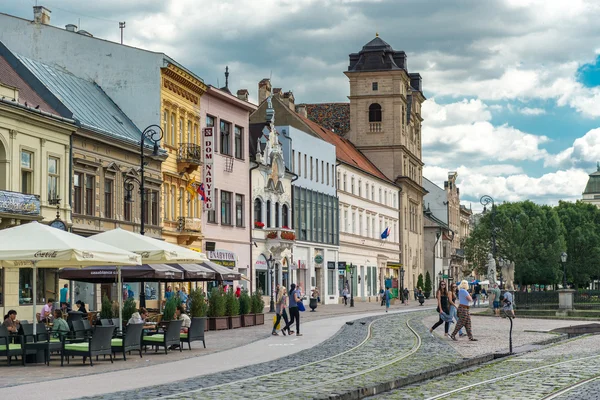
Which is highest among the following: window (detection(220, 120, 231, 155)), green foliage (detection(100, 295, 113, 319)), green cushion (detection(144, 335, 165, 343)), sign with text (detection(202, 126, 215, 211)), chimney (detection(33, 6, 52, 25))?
chimney (detection(33, 6, 52, 25))

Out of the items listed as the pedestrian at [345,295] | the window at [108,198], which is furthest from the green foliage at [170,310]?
the pedestrian at [345,295]

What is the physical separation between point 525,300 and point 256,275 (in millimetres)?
15089

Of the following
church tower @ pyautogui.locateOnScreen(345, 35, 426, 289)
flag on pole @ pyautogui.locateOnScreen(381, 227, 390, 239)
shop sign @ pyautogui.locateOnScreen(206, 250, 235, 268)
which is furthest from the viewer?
church tower @ pyautogui.locateOnScreen(345, 35, 426, 289)

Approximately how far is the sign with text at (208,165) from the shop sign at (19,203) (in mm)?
16578

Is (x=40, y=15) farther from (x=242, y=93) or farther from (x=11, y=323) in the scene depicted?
(x=11, y=323)

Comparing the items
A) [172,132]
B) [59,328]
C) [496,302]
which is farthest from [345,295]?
[59,328]

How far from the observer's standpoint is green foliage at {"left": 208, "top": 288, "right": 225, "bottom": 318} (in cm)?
3631

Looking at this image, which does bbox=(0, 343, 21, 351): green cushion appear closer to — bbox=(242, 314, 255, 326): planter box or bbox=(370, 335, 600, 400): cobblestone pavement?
bbox=(370, 335, 600, 400): cobblestone pavement

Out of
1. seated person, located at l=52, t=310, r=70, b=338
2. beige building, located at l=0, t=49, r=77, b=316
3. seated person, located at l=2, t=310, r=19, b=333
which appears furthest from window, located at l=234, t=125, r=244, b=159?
seated person, located at l=2, t=310, r=19, b=333

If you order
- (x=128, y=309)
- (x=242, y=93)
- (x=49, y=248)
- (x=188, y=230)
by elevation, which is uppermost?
(x=242, y=93)

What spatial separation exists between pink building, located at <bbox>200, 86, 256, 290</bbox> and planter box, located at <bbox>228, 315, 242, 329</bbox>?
14.4 meters

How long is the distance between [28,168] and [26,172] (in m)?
0.21

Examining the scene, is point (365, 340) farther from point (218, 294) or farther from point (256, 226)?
point (256, 226)

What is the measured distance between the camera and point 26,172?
3625 cm
